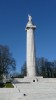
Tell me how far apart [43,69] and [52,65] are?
420 centimetres

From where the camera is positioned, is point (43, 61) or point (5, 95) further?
point (43, 61)

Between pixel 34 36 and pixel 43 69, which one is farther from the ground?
pixel 34 36

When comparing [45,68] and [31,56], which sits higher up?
[31,56]

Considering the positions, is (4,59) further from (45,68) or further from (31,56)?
(45,68)

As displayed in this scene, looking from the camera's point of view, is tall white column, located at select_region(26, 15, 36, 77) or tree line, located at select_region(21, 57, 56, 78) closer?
tall white column, located at select_region(26, 15, 36, 77)

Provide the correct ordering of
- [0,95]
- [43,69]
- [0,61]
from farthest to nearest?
[43,69] < [0,61] < [0,95]

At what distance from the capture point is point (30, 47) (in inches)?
2445

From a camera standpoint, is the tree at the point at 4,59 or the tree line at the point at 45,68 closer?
the tree at the point at 4,59

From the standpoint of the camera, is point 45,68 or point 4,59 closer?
point 4,59

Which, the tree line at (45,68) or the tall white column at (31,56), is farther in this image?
the tree line at (45,68)

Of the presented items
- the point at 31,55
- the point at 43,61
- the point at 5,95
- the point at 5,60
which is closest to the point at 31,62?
Answer: the point at 31,55

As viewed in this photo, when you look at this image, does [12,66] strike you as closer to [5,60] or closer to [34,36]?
[5,60]

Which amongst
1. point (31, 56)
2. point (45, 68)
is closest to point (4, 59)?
point (31, 56)

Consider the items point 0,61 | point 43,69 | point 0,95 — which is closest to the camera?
point 0,95
